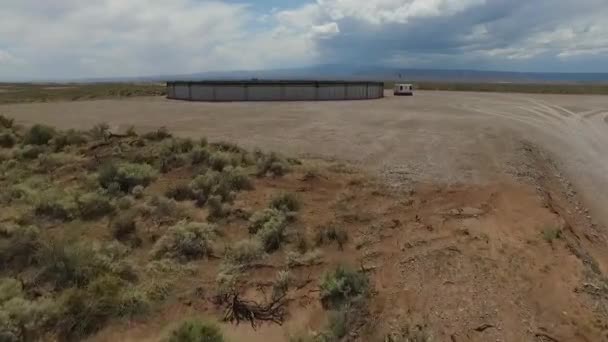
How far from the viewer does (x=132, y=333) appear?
6.48 meters

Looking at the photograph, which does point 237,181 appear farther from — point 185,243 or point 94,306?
point 94,306

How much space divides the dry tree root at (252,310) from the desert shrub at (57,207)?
16.7 feet

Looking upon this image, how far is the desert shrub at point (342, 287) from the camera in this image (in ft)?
23.7

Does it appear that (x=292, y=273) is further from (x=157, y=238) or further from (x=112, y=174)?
(x=112, y=174)

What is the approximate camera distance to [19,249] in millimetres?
8305

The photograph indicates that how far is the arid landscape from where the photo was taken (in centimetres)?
674

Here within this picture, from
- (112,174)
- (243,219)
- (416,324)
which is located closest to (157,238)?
(243,219)

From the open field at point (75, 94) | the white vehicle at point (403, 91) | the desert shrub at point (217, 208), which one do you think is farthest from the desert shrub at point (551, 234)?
the open field at point (75, 94)

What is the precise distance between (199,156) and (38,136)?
7971 millimetres

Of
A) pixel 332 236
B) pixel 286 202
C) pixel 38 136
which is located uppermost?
pixel 38 136

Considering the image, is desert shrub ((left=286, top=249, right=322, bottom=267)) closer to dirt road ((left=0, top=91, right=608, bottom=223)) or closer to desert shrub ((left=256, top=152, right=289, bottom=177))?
desert shrub ((left=256, top=152, right=289, bottom=177))

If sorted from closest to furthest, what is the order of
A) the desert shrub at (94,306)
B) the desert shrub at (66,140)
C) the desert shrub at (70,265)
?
the desert shrub at (94,306)
the desert shrub at (70,265)
the desert shrub at (66,140)

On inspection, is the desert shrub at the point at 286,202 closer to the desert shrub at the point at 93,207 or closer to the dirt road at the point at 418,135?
the dirt road at the point at 418,135

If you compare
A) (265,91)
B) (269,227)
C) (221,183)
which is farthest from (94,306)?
(265,91)
